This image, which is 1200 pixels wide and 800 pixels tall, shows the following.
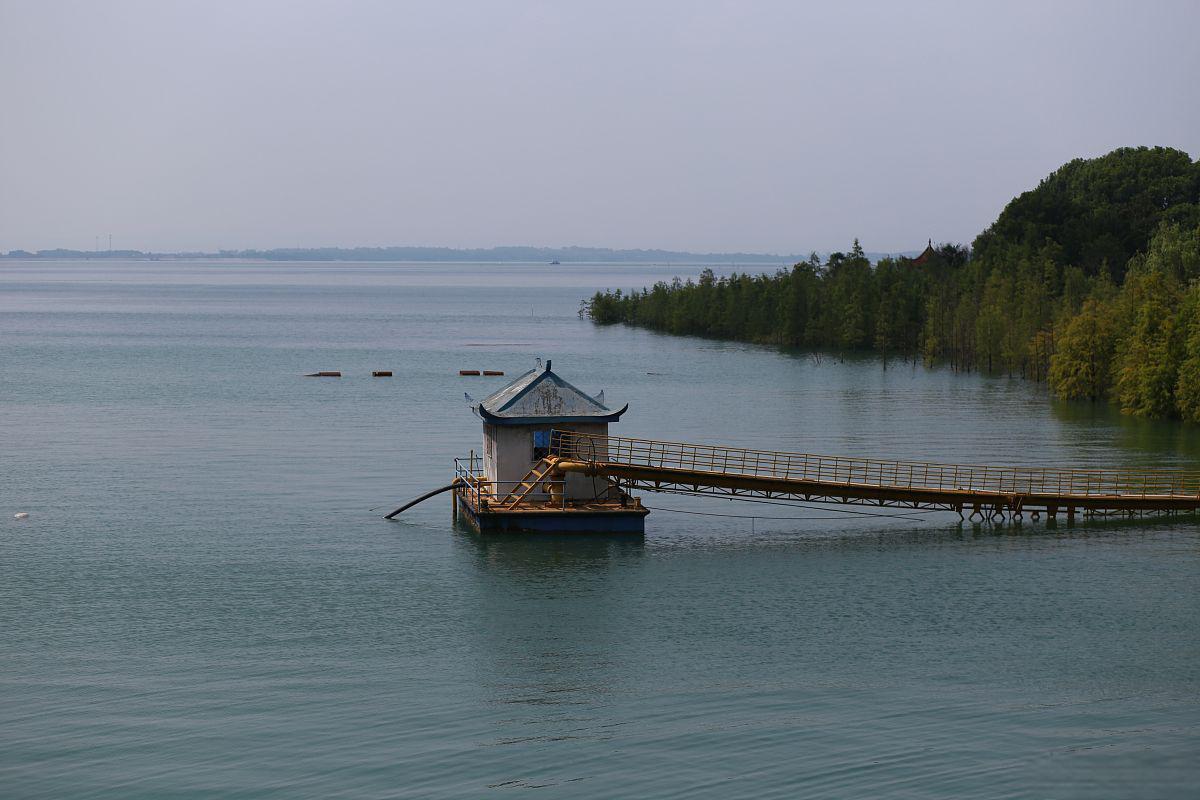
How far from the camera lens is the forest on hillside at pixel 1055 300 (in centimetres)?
9894

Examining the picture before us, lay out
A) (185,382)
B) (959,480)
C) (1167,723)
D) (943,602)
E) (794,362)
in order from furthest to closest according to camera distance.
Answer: (794,362)
(185,382)
(959,480)
(943,602)
(1167,723)

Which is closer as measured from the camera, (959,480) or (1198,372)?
(959,480)

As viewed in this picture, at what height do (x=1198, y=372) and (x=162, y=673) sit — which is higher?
(x=1198, y=372)

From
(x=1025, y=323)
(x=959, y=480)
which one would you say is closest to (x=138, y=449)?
(x=959, y=480)

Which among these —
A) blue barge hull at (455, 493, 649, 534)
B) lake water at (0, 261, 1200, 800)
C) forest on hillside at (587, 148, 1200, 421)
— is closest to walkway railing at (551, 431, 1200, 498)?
lake water at (0, 261, 1200, 800)

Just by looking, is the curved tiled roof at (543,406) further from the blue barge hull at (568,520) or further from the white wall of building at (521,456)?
the blue barge hull at (568,520)

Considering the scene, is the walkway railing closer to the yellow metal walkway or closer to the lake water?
the yellow metal walkway

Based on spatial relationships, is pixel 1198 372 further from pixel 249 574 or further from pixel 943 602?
pixel 249 574

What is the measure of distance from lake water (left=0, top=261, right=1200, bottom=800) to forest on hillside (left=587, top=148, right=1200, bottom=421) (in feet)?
73.9

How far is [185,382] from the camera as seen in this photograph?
390ft

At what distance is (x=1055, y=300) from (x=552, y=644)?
358ft

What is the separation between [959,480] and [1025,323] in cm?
6821

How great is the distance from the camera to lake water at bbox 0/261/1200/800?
31.1m

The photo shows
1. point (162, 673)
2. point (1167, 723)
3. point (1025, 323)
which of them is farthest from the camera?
point (1025, 323)
